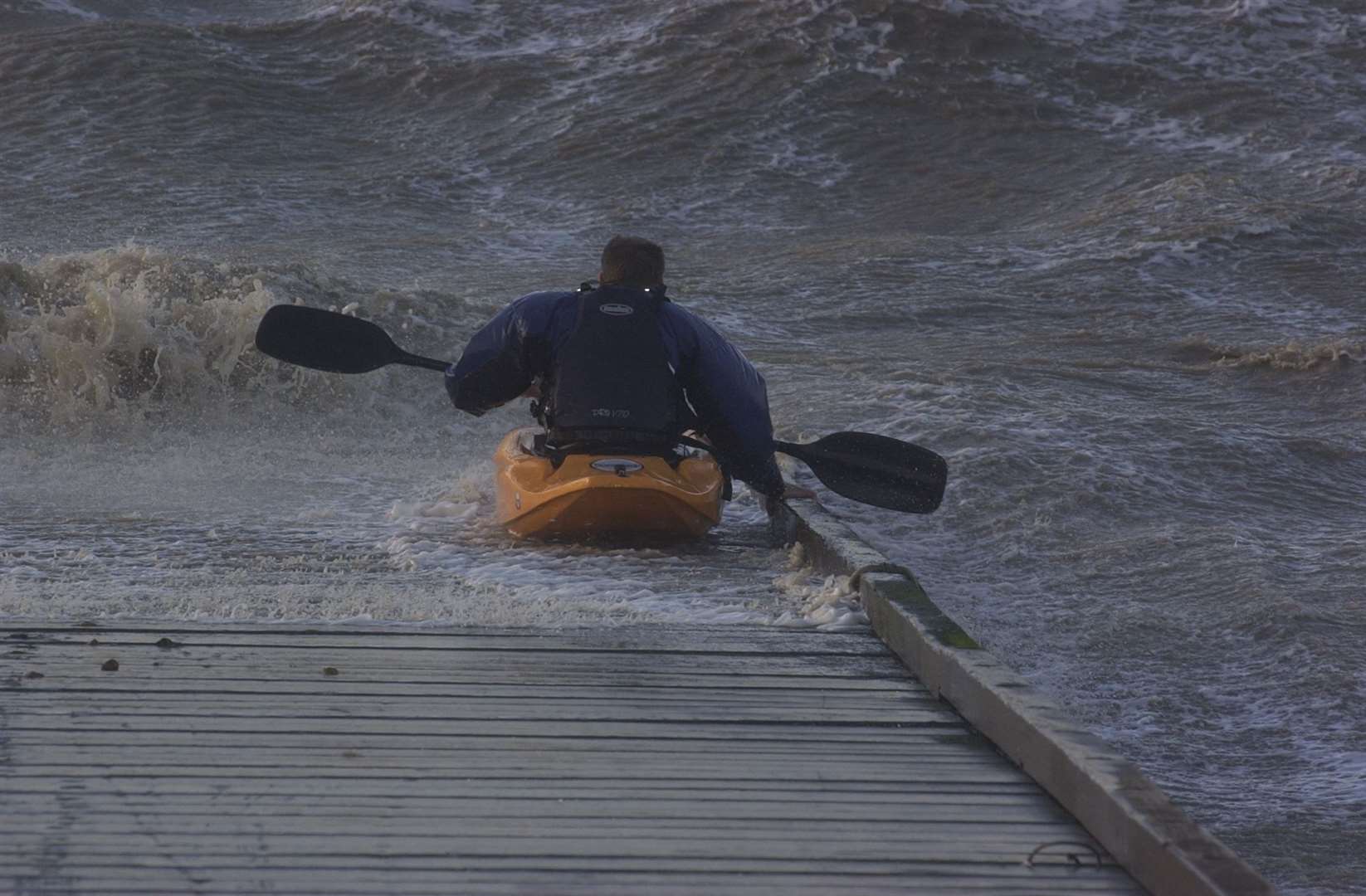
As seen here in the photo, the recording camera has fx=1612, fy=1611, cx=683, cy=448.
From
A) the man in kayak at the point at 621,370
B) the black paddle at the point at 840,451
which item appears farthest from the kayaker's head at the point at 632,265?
the black paddle at the point at 840,451

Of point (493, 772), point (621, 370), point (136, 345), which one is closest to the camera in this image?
point (493, 772)

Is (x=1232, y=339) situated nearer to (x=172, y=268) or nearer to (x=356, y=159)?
(x=172, y=268)

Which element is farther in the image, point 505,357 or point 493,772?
point 505,357

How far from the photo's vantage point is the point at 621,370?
18.4ft

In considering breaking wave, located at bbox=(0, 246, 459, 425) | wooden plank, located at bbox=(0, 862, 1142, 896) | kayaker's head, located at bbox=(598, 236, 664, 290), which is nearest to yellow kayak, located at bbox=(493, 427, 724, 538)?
kayaker's head, located at bbox=(598, 236, 664, 290)

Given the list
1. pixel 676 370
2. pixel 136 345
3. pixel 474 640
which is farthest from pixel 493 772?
pixel 136 345

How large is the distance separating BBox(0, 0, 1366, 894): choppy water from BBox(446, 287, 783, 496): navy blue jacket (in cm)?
44

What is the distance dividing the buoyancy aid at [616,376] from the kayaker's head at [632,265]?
0.18 ft

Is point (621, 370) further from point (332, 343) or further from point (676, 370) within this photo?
point (332, 343)

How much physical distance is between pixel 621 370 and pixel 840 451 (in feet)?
3.79

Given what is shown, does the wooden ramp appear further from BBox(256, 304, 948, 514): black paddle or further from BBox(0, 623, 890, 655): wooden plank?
BBox(256, 304, 948, 514): black paddle

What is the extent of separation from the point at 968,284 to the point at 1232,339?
2568mm

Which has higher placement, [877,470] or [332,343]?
[332,343]

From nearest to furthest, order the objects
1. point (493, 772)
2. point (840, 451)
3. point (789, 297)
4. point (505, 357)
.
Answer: point (493, 772), point (505, 357), point (840, 451), point (789, 297)
